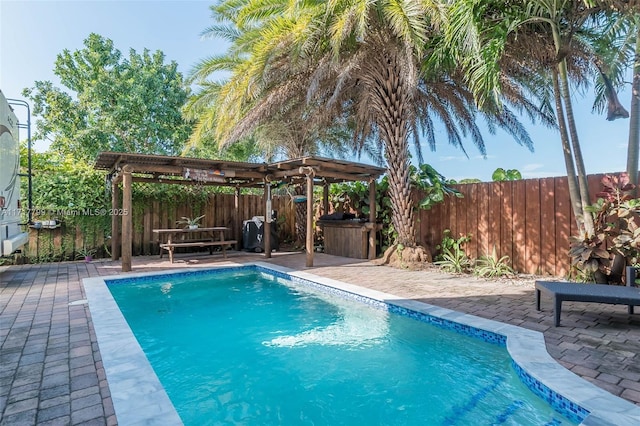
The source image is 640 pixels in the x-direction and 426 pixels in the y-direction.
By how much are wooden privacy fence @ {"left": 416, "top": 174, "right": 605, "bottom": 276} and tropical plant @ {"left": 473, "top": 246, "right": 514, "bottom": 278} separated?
17 cm

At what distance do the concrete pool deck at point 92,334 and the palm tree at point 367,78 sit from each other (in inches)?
103

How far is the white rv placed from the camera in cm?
540

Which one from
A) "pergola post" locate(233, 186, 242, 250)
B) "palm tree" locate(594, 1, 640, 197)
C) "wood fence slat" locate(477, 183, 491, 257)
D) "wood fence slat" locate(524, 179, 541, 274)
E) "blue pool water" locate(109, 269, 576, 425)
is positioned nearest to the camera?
"blue pool water" locate(109, 269, 576, 425)

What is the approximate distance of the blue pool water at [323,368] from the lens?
269 centimetres

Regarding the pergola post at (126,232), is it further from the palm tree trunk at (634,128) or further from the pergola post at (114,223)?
the palm tree trunk at (634,128)

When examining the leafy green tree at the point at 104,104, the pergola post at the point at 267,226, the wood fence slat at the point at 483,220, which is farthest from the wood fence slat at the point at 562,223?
Answer: the leafy green tree at the point at 104,104

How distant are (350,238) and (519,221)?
4687mm

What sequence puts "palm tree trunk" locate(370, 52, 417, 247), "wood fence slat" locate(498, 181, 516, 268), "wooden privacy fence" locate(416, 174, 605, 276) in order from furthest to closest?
1. "palm tree trunk" locate(370, 52, 417, 247)
2. "wood fence slat" locate(498, 181, 516, 268)
3. "wooden privacy fence" locate(416, 174, 605, 276)

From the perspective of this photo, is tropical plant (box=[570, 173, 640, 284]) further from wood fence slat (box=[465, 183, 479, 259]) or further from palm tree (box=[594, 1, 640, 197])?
wood fence slat (box=[465, 183, 479, 259])

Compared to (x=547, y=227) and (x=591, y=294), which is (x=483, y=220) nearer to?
(x=547, y=227)

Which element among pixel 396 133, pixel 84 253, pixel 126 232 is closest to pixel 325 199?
pixel 396 133

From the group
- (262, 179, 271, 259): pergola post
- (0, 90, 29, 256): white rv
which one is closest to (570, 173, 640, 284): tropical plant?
(262, 179, 271, 259): pergola post

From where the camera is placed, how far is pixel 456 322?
4168mm

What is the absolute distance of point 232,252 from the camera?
11828mm
